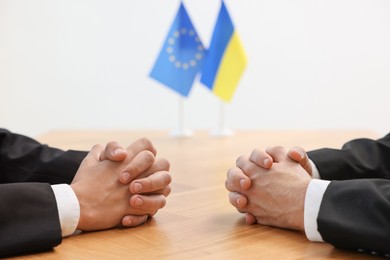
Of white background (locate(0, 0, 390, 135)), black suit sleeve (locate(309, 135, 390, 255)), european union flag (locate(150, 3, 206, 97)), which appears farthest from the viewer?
white background (locate(0, 0, 390, 135))

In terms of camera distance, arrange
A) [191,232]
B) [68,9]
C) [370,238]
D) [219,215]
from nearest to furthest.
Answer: [370,238] → [191,232] → [219,215] → [68,9]

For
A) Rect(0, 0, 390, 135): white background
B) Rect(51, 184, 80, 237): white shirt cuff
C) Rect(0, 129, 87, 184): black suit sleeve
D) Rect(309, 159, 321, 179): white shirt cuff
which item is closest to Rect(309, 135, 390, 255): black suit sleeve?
Rect(309, 159, 321, 179): white shirt cuff

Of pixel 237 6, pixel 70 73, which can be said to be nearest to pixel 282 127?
pixel 237 6

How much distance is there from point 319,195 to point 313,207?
0.8 inches

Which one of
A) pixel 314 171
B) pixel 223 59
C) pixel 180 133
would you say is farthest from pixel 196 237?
pixel 223 59

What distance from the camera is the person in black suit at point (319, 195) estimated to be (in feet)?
2.90

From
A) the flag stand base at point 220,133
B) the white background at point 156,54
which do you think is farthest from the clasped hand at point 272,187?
the white background at point 156,54

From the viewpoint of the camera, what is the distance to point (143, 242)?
0.93m

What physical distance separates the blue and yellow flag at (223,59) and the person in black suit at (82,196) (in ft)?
4.76

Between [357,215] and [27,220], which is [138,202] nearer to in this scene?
[27,220]

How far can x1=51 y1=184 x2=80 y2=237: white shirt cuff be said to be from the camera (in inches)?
37.4

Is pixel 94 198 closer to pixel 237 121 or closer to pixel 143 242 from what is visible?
pixel 143 242

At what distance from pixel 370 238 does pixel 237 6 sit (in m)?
3.03

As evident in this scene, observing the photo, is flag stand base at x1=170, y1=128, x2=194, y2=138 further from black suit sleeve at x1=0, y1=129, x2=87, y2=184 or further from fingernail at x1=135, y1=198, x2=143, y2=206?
fingernail at x1=135, y1=198, x2=143, y2=206
